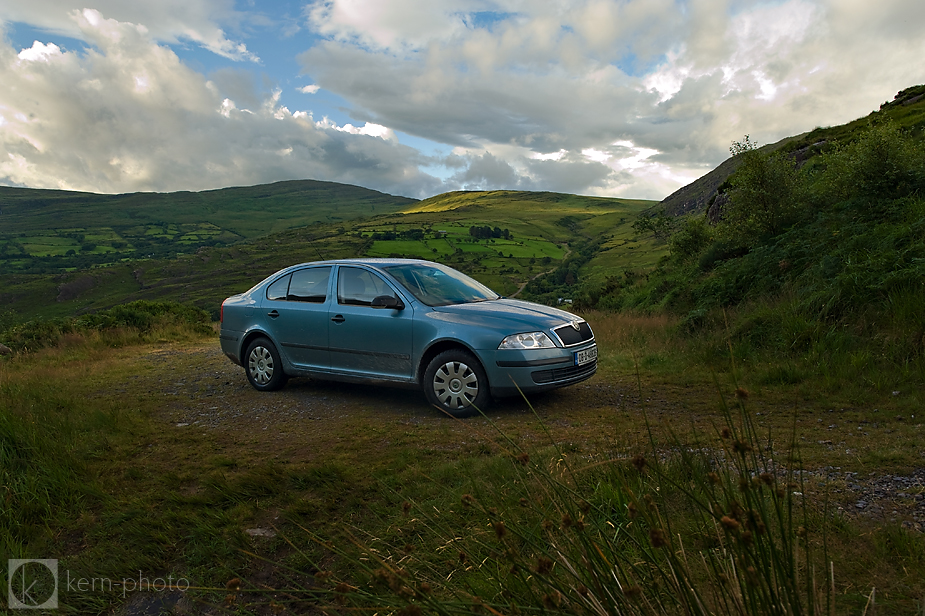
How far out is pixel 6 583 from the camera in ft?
10.0

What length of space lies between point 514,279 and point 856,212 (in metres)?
75.6

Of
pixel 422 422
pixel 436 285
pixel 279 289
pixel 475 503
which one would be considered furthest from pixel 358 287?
pixel 475 503

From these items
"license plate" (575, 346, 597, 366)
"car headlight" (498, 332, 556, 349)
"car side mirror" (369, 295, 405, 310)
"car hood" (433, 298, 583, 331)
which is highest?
"car side mirror" (369, 295, 405, 310)

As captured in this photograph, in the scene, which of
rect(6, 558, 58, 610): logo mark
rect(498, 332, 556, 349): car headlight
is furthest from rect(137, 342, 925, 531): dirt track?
rect(6, 558, 58, 610): logo mark

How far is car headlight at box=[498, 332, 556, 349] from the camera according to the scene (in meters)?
6.13

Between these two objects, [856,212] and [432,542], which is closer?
[432,542]

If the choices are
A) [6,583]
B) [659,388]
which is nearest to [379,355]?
[659,388]

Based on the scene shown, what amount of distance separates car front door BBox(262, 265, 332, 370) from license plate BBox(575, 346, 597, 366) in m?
3.22

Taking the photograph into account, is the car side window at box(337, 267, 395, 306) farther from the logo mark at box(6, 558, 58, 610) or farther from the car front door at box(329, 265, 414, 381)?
the logo mark at box(6, 558, 58, 610)

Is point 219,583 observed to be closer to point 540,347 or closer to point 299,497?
point 299,497

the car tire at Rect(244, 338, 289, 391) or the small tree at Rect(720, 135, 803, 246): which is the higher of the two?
the small tree at Rect(720, 135, 803, 246)

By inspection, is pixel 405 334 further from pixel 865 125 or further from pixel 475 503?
pixel 865 125

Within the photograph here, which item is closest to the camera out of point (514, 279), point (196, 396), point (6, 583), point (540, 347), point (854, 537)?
point (854, 537)

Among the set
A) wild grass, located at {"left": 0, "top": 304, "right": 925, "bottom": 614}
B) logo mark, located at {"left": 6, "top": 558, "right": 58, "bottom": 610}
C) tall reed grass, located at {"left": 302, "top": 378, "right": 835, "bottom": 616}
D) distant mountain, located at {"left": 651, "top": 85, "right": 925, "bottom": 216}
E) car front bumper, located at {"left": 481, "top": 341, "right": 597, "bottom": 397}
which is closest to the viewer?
tall reed grass, located at {"left": 302, "top": 378, "right": 835, "bottom": 616}
